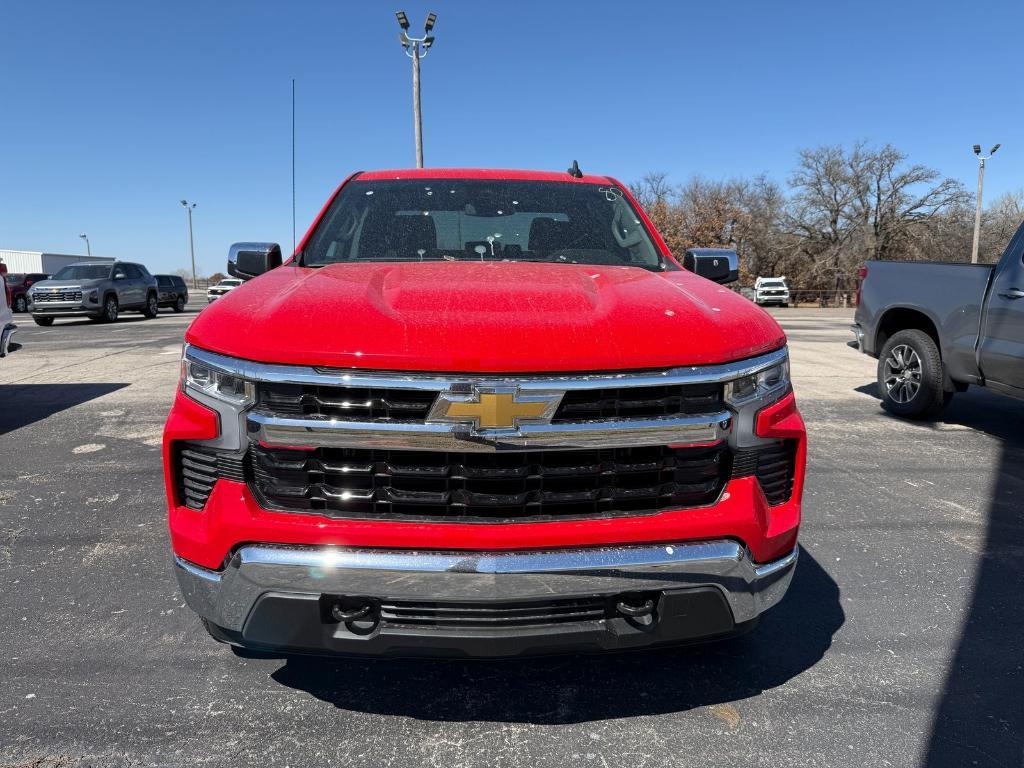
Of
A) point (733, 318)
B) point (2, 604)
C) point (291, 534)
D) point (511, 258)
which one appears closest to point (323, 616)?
point (291, 534)

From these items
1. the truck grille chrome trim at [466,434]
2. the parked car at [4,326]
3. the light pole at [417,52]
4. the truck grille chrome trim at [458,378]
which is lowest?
the parked car at [4,326]

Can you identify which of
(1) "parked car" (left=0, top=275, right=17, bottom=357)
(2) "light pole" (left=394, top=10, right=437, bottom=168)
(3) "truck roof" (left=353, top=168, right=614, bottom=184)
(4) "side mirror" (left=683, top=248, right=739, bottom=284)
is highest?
(2) "light pole" (left=394, top=10, right=437, bottom=168)

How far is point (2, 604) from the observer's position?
9.47 ft

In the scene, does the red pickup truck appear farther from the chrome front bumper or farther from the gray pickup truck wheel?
the gray pickup truck wheel

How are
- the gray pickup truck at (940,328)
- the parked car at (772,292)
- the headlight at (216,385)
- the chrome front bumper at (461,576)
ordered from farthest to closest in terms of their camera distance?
1. the parked car at (772,292)
2. the gray pickup truck at (940,328)
3. the headlight at (216,385)
4. the chrome front bumper at (461,576)

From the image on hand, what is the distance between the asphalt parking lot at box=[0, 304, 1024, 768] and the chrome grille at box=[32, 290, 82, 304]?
703 inches

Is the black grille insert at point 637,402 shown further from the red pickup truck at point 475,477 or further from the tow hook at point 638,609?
the tow hook at point 638,609

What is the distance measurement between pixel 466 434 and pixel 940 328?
592 cm

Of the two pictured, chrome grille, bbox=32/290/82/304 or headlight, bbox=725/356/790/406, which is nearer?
headlight, bbox=725/356/790/406

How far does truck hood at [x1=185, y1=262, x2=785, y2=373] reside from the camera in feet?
5.94

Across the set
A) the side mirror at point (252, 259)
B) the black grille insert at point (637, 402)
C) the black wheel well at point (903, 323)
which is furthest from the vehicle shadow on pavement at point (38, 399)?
the black wheel well at point (903, 323)

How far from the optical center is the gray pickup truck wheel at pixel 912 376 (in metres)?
6.26

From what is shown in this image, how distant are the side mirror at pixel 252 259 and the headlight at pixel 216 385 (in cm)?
158

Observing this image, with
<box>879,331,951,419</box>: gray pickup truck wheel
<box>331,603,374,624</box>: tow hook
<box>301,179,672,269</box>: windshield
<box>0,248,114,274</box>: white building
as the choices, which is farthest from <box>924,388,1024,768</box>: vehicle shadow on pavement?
<box>0,248,114,274</box>: white building
